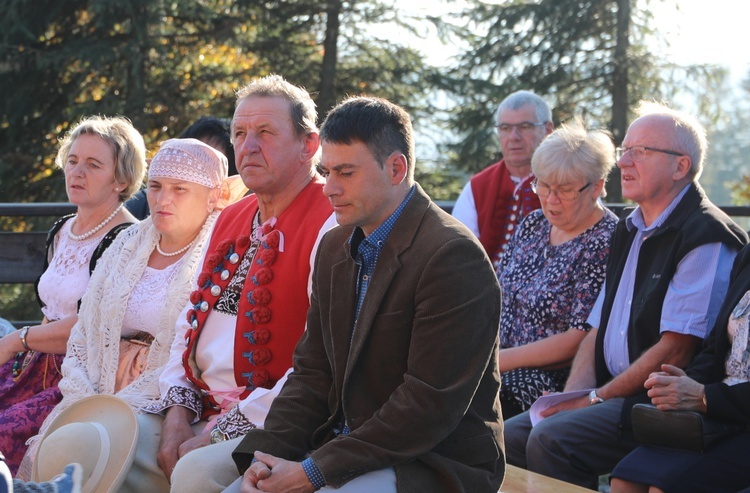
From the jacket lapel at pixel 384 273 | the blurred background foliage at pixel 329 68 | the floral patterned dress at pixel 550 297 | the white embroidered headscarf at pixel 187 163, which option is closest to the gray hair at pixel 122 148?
the white embroidered headscarf at pixel 187 163

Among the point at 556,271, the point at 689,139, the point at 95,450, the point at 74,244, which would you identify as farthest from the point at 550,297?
the point at 74,244

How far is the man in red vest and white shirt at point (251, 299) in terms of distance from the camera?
126 inches

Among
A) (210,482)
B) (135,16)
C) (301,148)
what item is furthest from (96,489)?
(135,16)

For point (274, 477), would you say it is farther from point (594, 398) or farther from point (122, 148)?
point (122, 148)

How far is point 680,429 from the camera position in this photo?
2.92m

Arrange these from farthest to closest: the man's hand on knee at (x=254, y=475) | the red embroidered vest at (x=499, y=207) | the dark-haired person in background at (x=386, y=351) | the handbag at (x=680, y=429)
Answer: the red embroidered vest at (x=499, y=207) < the handbag at (x=680, y=429) < the man's hand on knee at (x=254, y=475) < the dark-haired person in background at (x=386, y=351)

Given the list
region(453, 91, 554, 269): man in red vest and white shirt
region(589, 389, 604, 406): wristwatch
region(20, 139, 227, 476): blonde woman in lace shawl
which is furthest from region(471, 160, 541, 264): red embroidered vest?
region(20, 139, 227, 476): blonde woman in lace shawl

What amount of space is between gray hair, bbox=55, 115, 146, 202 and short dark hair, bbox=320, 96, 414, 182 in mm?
2073

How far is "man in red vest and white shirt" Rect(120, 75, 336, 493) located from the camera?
3193 millimetres

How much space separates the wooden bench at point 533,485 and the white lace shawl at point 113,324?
4.39 ft

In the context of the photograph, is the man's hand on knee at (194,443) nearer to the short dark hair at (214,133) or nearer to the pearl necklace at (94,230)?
the pearl necklace at (94,230)

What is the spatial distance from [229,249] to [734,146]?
43280 mm

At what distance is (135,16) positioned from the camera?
11766 millimetres

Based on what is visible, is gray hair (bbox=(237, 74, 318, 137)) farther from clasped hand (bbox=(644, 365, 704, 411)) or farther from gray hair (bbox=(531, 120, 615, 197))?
clasped hand (bbox=(644, 365, 704, 411))
